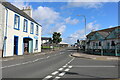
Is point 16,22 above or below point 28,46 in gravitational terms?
above

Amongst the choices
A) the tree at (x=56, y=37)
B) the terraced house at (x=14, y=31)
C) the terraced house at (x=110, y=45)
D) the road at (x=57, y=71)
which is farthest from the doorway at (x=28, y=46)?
the tree at (x=56, y=37)

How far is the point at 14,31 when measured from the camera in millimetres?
22062

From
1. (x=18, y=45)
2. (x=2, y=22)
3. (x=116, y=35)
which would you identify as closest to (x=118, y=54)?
(x=116, y=35)

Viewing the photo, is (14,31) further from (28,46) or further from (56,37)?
(56,37)

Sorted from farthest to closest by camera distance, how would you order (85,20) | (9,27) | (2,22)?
(85,20), (9,27), (2,22)

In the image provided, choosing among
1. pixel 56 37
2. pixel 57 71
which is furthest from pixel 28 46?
pixel 56 37

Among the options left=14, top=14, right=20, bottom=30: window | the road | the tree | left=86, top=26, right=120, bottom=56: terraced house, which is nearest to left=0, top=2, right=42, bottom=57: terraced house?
left=14, top=14, right=20, bottom=30: window

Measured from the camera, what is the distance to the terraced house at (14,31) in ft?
63.4

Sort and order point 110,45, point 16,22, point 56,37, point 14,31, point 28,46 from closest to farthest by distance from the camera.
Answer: point 14,31
point 16,22
point 28,46
point 110,45
point 56,37

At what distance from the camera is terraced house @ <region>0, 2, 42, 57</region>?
19312 mm

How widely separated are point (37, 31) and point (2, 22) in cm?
1446

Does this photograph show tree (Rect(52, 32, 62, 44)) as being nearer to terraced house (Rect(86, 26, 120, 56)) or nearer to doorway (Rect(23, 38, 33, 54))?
terraced house (Rect(86, 26, 120, 56))

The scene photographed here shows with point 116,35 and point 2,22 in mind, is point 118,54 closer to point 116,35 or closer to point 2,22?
point 116,35

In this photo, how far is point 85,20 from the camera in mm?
31859
